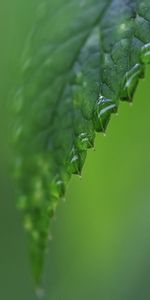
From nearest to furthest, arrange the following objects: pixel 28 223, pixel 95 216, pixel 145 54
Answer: pixel 145 54
pixel 28 223
pixel 95 216

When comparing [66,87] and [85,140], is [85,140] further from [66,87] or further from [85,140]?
[66,87]

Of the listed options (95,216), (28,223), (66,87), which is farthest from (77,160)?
(95,216)

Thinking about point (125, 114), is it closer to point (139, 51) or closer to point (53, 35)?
point (53, 35)

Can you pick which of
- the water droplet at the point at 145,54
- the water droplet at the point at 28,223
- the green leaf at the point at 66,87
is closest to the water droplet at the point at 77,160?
the green leaf at the point at 66,87

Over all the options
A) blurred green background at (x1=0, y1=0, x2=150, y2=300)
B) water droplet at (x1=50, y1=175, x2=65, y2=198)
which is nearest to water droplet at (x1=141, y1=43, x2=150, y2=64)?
water droplet at (x1=50, y1=175, x2=65, y2=198)

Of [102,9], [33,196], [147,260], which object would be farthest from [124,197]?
[102,9]
